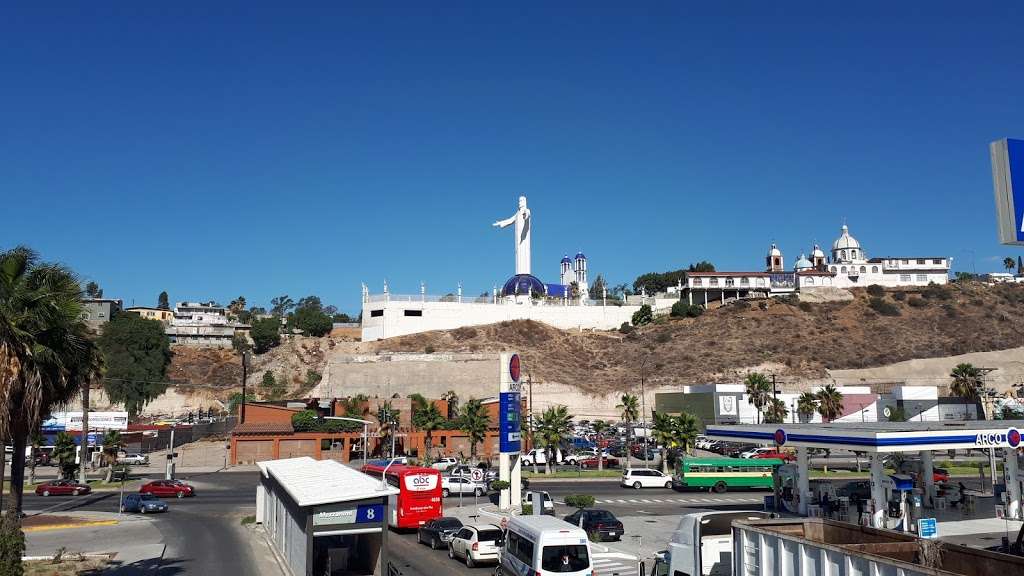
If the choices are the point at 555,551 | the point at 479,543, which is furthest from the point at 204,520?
the point at 555,551

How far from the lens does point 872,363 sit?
113 meters

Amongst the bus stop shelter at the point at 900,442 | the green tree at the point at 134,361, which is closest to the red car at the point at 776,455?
the bus stop shelter at the point at 900,442

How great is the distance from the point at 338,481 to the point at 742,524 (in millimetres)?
11817

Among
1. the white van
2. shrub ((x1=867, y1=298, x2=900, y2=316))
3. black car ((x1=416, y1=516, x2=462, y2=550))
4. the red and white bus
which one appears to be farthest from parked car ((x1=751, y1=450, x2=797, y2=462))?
shrub ((x1=867, y1=298, x2=900, y2=316))

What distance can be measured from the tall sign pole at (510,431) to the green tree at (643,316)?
3956 inches

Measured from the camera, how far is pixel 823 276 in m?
149

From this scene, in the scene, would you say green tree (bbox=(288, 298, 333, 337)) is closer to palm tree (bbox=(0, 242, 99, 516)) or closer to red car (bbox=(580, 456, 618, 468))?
red car (bbox=(580, 456, 618, 468))

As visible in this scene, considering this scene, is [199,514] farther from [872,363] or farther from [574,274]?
[574,274]

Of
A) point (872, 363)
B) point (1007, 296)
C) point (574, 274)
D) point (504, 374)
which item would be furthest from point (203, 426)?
point (1007, 296)

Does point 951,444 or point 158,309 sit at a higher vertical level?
point 158,309

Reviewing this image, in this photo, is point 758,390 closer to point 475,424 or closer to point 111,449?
point 475,424

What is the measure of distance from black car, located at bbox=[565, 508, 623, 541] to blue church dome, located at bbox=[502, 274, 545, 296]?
106 m

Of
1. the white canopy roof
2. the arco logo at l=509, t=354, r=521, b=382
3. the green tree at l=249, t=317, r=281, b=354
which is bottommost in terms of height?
the white canopy roof

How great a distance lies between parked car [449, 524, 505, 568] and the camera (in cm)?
2553
